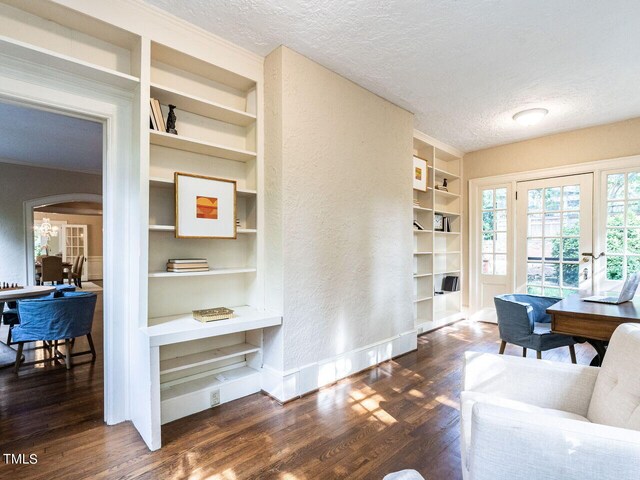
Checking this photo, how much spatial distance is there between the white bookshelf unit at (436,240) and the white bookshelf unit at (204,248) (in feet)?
7.45

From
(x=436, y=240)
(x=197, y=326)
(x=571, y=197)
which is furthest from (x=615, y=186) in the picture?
(x=197, y=326)

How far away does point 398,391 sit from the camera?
268 centimetres

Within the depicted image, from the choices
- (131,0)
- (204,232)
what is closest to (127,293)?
(204,232)

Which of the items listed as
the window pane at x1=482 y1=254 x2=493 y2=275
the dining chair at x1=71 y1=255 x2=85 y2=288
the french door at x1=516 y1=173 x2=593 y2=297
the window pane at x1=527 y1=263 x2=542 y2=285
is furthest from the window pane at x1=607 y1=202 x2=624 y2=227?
the dining chair at x1=71 y1=255 x2=85 y2=288

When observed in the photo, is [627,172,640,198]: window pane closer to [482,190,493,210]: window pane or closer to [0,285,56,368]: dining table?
[482,190,493,210]: window pane

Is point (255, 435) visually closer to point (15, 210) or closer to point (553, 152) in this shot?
point (553, 152)

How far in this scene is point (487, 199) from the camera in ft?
16.6

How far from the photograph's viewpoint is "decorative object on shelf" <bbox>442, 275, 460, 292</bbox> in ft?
16.6

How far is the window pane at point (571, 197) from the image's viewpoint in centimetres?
425

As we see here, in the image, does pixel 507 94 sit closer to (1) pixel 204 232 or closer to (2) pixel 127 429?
(1) pixel 204 232

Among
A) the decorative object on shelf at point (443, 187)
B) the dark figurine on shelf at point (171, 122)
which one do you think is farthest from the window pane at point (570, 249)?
the dark figurine on shelf at point (171, 122)

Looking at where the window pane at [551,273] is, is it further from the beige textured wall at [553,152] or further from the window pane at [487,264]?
the beige textured wall at [553,152]

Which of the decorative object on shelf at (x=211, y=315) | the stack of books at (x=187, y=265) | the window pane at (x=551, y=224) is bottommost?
the decorative object on shelf at (x=211, y=315)

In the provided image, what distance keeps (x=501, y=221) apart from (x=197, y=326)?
4529 mm
